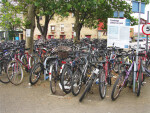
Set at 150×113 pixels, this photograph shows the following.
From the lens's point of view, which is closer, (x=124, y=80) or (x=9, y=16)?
(x=124, y=80)

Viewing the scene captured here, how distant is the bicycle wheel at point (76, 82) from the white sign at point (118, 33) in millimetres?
3476

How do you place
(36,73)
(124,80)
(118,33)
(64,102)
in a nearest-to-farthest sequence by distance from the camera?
(64,102) < (124,80) < (36,73) < (118,33)

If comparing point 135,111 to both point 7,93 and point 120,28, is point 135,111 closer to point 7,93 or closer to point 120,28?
point 7,93

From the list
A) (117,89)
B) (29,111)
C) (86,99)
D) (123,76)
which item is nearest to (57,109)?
(29,111)

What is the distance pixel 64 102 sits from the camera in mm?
4328

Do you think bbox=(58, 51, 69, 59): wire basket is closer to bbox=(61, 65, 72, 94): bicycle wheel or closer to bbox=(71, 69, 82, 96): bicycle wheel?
bbox=(61, 65, 72, 94): bicycle wheel

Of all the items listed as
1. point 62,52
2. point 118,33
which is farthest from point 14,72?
point 118,33

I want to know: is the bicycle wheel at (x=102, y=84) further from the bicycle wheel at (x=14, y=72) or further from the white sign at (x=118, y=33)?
the white sign at (x=118, y=33)

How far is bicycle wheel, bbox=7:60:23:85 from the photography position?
5.49m

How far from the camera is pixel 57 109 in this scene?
3934 mm

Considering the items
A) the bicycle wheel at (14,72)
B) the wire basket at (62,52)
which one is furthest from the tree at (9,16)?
the wire basket at (62,52)

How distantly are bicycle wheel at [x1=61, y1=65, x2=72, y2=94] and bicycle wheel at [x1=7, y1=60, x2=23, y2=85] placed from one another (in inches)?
73.7

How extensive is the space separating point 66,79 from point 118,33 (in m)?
3.89

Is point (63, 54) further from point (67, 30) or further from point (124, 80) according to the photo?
point (67, 30)
